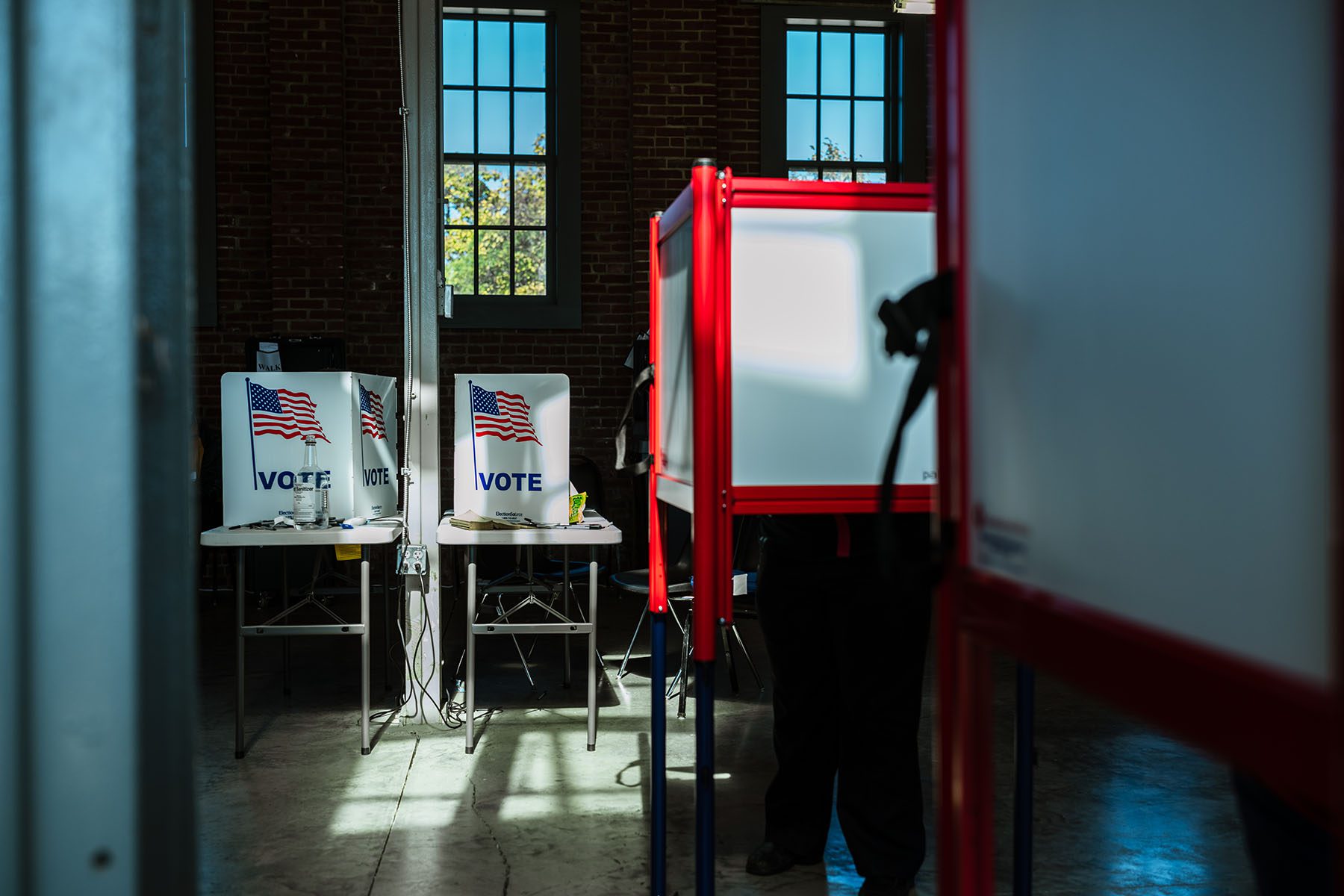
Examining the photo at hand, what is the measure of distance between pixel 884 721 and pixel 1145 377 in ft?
6.37

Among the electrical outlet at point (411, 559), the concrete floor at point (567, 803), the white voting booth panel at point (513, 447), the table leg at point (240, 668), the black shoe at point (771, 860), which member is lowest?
the concrete floor at point (567, 803)

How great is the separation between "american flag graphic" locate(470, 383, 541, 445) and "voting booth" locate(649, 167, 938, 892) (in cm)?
203

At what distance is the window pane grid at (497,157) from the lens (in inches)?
299

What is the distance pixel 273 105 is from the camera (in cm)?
730

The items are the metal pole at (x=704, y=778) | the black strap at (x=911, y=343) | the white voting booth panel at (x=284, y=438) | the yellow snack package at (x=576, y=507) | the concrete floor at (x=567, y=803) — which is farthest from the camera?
the yellow snack package at (x=576, y=507)

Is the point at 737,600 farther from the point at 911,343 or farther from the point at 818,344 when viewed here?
the point at 911,343

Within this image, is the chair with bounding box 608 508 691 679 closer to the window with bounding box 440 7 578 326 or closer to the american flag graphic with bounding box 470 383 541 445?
the american flag graphic with bounding box 470 383 541 445

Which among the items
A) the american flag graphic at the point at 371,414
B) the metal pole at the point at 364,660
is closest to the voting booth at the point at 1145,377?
the metal pole at the point at 364,660

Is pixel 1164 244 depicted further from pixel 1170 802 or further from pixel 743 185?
pixel 1170 802

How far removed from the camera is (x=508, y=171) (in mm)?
7676

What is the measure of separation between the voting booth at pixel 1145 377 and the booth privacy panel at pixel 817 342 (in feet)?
3.58

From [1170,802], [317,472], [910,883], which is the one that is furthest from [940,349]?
[317,472]

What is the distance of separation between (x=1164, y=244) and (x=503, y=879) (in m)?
2.50

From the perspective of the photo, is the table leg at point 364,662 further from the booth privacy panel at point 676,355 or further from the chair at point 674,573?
the booth privacy panel at point 676,355
